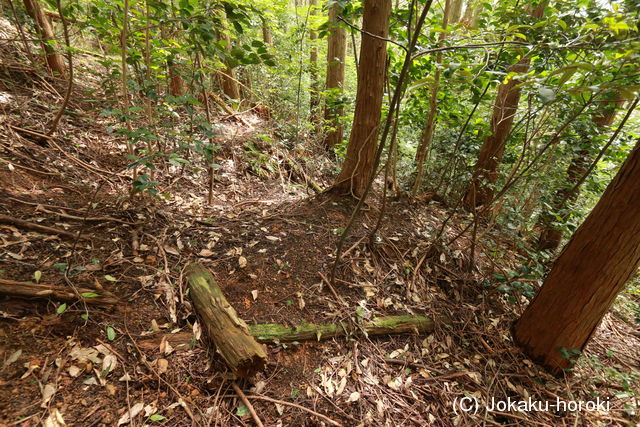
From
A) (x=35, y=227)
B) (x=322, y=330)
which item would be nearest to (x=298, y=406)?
(x=322, y=330)

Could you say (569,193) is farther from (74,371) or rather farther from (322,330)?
(74,371)

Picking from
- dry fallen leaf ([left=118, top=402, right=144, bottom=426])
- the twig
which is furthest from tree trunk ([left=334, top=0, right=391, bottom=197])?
dry fallen leaf ([left=118, top=402, right=144, bottom=426])

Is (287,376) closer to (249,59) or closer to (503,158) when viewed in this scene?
(249,59)

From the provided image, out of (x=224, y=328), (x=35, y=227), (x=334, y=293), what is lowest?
(x=334, y=293)

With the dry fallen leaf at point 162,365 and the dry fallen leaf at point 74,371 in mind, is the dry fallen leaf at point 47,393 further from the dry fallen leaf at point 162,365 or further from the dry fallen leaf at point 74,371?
the dry fallen leaf at point 162,365

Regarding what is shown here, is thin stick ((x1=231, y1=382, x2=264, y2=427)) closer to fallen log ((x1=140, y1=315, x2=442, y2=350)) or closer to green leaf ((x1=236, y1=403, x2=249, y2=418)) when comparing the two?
green leaf ((x1=236, y1=403, x2=249, y2=418))

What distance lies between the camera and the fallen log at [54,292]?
1.72m

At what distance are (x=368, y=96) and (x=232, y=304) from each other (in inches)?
107

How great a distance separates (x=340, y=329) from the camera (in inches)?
96.4

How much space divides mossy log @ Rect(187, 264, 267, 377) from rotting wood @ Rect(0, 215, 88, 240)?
981 millimetres

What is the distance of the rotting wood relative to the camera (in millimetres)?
2150

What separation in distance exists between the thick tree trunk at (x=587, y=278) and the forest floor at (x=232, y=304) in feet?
0.81

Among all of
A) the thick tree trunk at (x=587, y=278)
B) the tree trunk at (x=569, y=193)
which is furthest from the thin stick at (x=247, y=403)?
the tree trunk at (x=569, y=193)

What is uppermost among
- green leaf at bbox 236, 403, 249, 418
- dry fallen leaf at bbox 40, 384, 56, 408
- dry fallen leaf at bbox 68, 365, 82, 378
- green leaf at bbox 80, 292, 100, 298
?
green leaf at bbox 80, 292, 100, 298
